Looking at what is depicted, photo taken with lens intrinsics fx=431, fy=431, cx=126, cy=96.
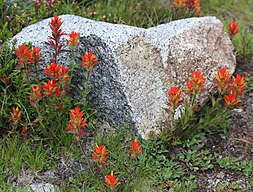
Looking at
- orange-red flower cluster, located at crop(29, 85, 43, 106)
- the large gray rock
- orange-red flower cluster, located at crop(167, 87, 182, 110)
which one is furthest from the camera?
the large gray rock

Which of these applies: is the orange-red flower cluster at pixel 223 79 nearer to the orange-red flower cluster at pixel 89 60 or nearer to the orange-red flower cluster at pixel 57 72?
the orange-red flower cluster at pixel 89 60

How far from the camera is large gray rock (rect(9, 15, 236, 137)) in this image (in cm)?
383

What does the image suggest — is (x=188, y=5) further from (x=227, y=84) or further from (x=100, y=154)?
(x=100, y=154)

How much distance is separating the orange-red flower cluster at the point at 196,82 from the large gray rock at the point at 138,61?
381 millimetres

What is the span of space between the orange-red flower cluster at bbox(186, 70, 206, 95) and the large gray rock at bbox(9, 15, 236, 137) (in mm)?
381

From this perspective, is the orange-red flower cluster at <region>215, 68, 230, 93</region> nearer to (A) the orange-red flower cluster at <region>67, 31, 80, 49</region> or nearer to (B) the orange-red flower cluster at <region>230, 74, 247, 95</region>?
(B) the orange-red flower cluster at <region>230, 74, 247, 95</region>

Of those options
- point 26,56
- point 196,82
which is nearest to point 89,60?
point 26,56

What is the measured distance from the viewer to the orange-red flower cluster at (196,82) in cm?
364

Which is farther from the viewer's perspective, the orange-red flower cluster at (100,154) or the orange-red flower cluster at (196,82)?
the orange-red flower cluster at (196,82)

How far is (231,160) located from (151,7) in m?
2.49

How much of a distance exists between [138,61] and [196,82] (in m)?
0.59

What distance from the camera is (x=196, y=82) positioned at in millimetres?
3660

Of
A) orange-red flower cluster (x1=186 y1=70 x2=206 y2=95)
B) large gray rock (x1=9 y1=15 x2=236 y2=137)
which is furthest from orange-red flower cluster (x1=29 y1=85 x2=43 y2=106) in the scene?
orange-red flower cluster (x1=186 y1=70 x2=206 y2=95)

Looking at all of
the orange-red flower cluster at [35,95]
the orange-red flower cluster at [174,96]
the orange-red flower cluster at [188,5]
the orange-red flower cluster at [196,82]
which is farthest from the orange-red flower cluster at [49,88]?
the orange-red flower cluster at [188,5]
